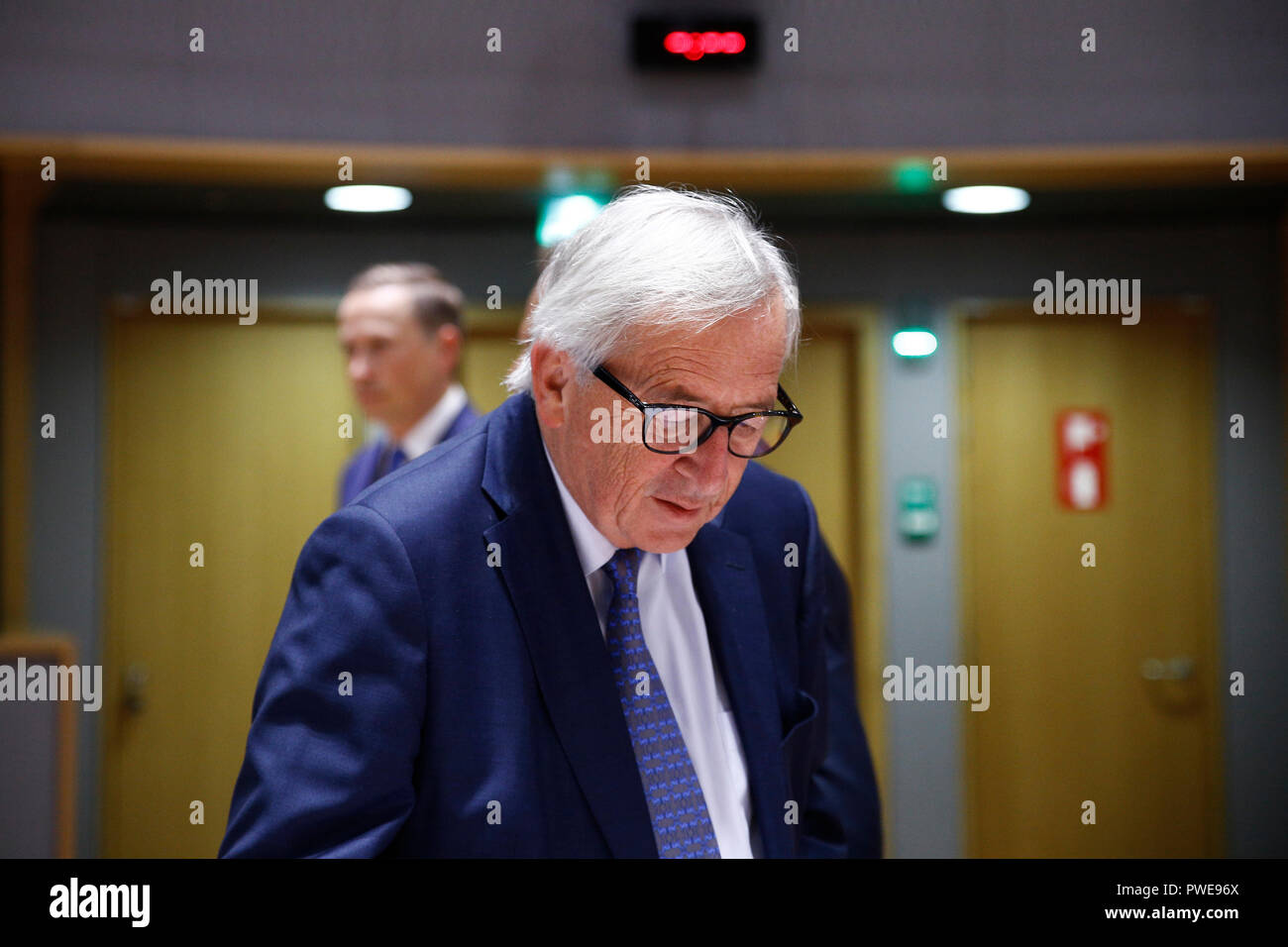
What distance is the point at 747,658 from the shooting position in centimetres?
93

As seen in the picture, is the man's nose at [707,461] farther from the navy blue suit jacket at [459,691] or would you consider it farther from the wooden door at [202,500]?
the wooden door at [202,500]

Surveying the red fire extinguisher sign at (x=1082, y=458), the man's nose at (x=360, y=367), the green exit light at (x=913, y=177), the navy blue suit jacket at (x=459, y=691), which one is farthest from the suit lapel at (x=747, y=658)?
the red fire extinguisher sign at (x=1082, y=458)

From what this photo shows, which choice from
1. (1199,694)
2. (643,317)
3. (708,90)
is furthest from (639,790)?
(1199,694)

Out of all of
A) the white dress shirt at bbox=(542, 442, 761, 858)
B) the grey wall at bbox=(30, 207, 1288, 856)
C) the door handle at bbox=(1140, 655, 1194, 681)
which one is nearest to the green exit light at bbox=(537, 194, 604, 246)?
the grey wall at bbox=(30, 207, 1288, 856)

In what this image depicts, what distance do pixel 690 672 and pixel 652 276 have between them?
345 mm

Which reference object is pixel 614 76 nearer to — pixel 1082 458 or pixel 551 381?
pixel 551 381

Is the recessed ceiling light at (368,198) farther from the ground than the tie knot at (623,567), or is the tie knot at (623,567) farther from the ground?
the recessed ceiling light at (368,198)

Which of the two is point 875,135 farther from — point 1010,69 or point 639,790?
point 639,790

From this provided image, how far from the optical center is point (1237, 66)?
1556 millimetres

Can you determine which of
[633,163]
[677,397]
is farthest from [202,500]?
[677,397]

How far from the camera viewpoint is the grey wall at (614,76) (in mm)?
1643
